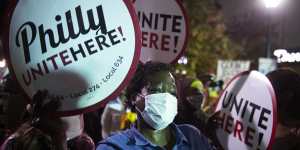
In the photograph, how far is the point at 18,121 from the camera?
3.97m

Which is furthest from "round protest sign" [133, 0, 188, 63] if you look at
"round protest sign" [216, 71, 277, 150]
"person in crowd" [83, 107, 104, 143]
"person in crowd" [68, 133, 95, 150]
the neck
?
"person in crowd" [83, 107, 104, 143]

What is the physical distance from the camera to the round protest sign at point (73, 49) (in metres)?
2.62

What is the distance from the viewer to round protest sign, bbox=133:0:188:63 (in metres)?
4.03

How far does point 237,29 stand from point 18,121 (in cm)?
3558

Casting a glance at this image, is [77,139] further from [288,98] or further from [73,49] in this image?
[288,98]

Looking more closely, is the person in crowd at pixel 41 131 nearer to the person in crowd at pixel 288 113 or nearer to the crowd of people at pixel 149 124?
the crowd of people at pixel 149 124

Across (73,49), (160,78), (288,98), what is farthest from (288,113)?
(73,49)

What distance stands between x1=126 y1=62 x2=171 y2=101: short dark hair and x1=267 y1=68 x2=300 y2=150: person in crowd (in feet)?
2.73

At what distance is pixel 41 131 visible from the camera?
245 centimetres

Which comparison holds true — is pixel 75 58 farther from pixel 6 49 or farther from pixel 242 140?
pixel 242 140

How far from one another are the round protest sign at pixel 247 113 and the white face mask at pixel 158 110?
564mm

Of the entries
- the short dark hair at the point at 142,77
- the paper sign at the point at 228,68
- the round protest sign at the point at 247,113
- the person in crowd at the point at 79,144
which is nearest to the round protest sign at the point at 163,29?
the round protest sign at the point at 247,113

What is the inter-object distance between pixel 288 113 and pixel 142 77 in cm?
105

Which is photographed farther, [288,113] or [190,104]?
[190,104]
